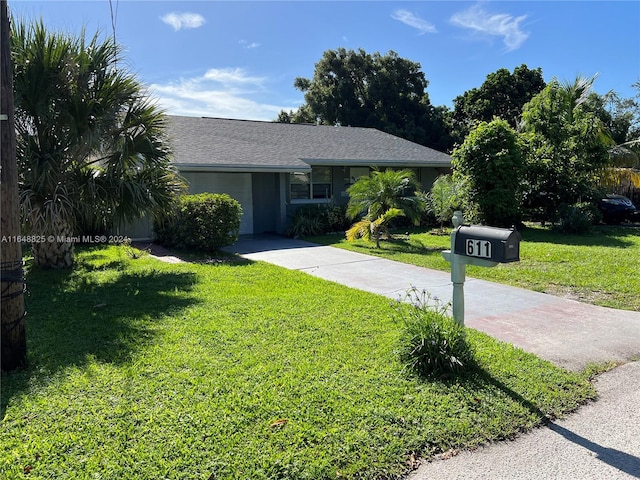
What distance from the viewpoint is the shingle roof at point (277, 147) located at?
13.8 metres

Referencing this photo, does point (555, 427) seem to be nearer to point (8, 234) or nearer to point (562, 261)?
point (8, 234)

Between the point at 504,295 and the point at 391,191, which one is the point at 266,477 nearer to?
the point at 504,295

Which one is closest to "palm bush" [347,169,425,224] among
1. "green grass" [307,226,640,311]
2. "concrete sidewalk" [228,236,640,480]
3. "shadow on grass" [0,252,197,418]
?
"green grass" [307,226,640,311]

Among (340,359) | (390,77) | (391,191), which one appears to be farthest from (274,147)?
(390,77)

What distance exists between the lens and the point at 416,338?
4.18 metres

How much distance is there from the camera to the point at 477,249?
356 cm

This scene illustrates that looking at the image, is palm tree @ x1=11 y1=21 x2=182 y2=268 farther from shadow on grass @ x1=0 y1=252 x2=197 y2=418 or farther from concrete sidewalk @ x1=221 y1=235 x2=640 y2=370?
concrete sidewalk @ x1=221 y1=235 x2=640 y2=370

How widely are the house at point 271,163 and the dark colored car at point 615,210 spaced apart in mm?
6945

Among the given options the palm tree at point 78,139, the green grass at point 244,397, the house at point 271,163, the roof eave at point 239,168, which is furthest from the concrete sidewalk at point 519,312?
the house at point 271,163

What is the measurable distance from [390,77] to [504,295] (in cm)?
3167

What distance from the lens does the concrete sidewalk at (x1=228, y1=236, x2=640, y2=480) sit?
2.83 m

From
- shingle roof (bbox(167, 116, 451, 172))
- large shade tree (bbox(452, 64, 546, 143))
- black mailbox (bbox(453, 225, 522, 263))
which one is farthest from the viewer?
large shade tree (bbox(452, 64, 546, 143))

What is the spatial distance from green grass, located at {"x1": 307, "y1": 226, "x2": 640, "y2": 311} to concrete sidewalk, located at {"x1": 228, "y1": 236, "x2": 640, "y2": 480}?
0.59 meters

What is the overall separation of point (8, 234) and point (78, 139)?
4.37 m
